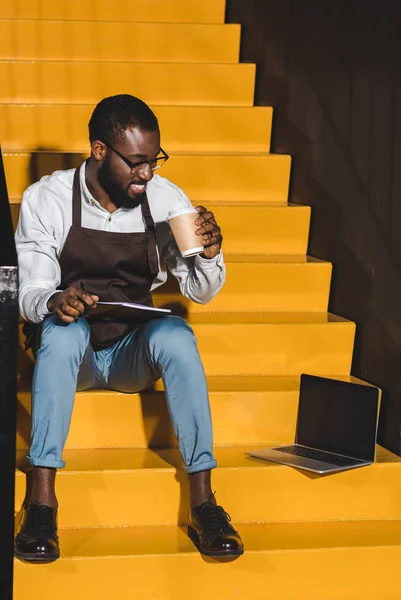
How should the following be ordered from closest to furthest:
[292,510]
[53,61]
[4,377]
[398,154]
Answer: [4,377]
[292,510]
[398,154]
[53,61]

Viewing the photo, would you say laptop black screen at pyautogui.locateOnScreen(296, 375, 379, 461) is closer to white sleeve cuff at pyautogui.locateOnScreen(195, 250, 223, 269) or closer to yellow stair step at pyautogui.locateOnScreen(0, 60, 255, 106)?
white sleeve cuff at pyautogui.locateOnScreen(195, 250, 223, 269)

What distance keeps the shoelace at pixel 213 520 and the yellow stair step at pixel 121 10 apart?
2.54m

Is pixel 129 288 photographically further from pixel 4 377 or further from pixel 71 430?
pixel 4 377

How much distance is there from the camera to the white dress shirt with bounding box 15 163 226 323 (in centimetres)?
298

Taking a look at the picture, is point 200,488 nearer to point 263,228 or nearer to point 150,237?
point 150,237

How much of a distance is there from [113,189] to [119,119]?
208 mm

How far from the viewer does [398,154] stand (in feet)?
10.7

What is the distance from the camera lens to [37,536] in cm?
266

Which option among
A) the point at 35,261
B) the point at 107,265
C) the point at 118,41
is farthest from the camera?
the point at 118,41

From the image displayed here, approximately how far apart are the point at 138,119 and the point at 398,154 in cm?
86

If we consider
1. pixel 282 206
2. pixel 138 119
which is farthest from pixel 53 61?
pixel 138 119

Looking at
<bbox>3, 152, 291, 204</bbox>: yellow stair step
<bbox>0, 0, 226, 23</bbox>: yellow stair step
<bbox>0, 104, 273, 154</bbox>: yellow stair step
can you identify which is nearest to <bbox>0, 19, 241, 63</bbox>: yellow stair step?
<bbox>0, 0, 226, 23</bbox>: yellow stair step

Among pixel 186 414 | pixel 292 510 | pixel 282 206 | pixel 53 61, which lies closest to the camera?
pixel 186 414

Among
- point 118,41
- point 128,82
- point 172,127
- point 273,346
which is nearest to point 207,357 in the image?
point 273,346
